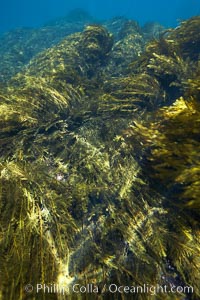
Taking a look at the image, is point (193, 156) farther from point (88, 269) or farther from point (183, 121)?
point (88, 269)

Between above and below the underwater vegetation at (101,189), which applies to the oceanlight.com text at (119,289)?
below

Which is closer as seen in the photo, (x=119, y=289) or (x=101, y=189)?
(x=119, y=289)

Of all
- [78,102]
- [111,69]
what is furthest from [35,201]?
[111,69]

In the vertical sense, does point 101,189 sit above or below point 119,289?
above

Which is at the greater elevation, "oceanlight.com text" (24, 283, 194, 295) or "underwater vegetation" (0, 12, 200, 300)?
"underwater vegetation" (0, 12, 200, 300)

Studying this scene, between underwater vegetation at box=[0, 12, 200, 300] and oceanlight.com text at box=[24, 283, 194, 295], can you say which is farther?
underwater vegetation at box=[0, 12, 200, 300]

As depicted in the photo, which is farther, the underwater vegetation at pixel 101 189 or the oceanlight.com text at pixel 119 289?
the underwater vegetation at pixel 101 189

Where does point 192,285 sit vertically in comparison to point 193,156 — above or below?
below

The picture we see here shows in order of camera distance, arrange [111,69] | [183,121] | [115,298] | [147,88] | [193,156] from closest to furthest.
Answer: [115,298], [193,156], [183,121], [147,88], [111,69]
